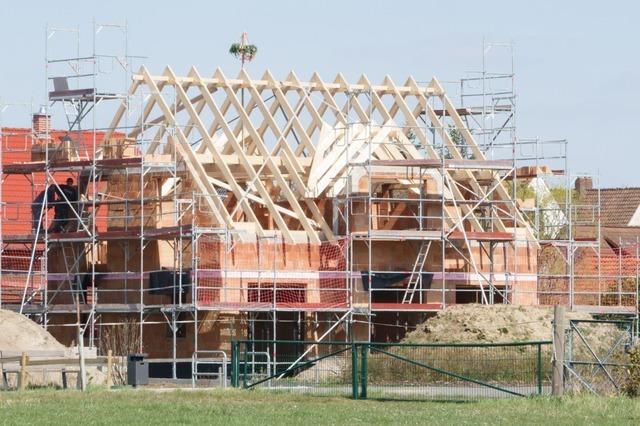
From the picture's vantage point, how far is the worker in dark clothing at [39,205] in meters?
48.1

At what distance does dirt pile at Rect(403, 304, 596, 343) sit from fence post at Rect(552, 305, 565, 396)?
11.9m

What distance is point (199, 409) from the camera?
28672mm

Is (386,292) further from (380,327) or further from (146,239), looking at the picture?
(146,239)

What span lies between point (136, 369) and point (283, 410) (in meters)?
8.84

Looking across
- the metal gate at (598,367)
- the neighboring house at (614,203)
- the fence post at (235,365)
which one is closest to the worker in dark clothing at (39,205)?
the fence post at (235,365)

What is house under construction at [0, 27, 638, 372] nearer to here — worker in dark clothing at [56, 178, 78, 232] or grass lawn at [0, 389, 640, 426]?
worker in dark clothing at [56, 178, 78, 232]

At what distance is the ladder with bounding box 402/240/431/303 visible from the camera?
157 feet

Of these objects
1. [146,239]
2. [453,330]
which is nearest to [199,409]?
[453,330]

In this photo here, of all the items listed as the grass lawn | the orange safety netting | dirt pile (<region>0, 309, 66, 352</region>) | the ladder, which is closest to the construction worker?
the orange safety netting

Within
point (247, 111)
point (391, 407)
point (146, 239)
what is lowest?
point (391, 407)

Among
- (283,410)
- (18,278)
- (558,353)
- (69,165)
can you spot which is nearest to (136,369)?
(283,410)

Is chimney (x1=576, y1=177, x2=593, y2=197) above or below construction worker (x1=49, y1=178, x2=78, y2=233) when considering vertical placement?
above

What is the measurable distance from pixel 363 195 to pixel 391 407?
60.9ft

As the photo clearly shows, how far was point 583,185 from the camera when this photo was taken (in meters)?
85.6
